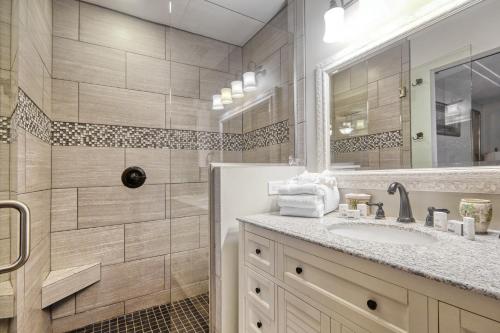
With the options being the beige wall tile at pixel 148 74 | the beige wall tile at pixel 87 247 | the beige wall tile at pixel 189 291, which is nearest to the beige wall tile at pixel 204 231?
the beige wall tile at pixel 189 291

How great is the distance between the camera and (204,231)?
1715 mm

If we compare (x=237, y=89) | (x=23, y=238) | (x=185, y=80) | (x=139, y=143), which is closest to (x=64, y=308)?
(x=139, y=143)

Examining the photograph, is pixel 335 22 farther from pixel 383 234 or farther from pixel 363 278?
pixel 363 278

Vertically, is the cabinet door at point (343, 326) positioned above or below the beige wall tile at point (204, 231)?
below

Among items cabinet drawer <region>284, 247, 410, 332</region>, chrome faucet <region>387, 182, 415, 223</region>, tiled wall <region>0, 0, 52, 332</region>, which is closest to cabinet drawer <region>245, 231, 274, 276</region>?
cabinet drawer <region>284, 247, 410, 332</region>

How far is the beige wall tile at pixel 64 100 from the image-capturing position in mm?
1831

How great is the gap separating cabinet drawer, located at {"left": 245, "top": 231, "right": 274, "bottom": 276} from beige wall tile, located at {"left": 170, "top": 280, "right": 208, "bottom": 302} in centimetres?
57

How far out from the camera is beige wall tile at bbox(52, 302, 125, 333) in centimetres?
180

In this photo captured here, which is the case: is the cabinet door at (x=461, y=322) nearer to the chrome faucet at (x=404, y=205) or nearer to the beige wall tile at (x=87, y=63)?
the chrome faucet at (x=404, y=205)

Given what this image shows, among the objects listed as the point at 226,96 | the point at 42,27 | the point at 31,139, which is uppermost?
the point at 42,27

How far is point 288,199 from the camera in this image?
139cm

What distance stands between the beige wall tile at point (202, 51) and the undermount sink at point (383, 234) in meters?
1.40

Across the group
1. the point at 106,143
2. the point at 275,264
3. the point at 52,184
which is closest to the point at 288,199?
the point at 275,264

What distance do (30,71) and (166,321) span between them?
193cm
